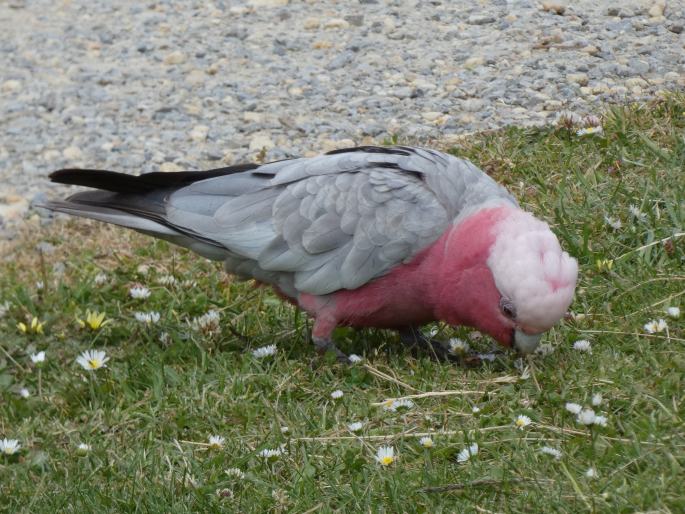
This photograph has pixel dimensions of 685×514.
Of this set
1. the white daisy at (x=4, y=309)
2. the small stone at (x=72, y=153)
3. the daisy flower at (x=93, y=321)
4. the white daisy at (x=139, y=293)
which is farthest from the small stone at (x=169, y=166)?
the daisy flower at (x=93, y=321)

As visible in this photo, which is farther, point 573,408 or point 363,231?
point 363,231

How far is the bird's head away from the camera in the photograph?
12.4ft

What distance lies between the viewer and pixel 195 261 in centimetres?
561

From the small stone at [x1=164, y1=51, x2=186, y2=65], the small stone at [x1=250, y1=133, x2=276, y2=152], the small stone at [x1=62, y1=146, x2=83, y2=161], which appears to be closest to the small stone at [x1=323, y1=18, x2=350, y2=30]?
the small stone at [x1=164, y1=51, x2=186, y2=65]

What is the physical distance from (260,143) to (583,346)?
325 centimetres

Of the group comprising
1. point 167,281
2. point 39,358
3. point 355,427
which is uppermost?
point 355,427

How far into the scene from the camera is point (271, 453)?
3.60 metres

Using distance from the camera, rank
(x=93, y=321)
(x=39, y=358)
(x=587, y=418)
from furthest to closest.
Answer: (x=93, y=321) → (x=39, y=358) → (x=587, y=418)

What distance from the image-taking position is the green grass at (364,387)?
3.29 meters

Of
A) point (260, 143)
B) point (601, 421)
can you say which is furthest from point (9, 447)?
point (260, 143)

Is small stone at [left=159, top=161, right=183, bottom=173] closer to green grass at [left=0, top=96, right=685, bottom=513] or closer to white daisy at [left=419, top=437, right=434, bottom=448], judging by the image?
green grass at [left=0, top=96, right=685, bottom=513]

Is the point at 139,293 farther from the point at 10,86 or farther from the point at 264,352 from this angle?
the point at 10,86

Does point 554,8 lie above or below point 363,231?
below

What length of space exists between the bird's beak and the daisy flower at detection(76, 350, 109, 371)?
5.49ft
